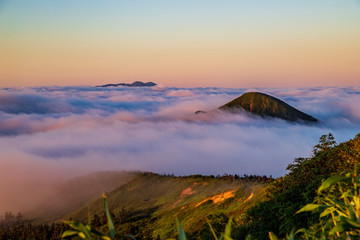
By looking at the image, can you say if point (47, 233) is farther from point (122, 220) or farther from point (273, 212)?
point (273, 212)

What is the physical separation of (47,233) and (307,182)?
493 ft

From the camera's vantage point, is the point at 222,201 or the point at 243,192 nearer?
the point at 243,192

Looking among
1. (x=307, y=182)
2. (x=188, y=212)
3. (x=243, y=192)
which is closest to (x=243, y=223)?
(x=307, y=182)

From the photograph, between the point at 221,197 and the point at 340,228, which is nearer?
the point at 340,228

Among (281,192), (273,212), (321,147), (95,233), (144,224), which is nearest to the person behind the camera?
(95,233)

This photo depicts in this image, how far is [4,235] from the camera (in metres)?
A: 155

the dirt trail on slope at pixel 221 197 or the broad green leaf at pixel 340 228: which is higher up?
the broad green leaf at pixel 340 228

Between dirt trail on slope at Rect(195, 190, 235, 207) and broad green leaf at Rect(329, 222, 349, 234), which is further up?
broad green leaf at Rect(329, 222, 349, 234)

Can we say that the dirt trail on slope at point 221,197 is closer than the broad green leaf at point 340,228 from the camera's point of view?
No

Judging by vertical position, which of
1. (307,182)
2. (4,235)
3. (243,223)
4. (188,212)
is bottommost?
(4,235)

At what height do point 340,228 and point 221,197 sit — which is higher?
point 340,228

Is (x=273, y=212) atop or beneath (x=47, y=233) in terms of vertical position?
atop

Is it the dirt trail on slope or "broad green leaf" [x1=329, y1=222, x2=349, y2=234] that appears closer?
"broad green leaf" [x1=329, y1=222, x2=349, y2=234]

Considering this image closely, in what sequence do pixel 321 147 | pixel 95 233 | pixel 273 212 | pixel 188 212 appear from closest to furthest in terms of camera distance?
1. pixel 95 233
2. pixel 273 212
3. pixel 321 147
4. pixel 188 212
